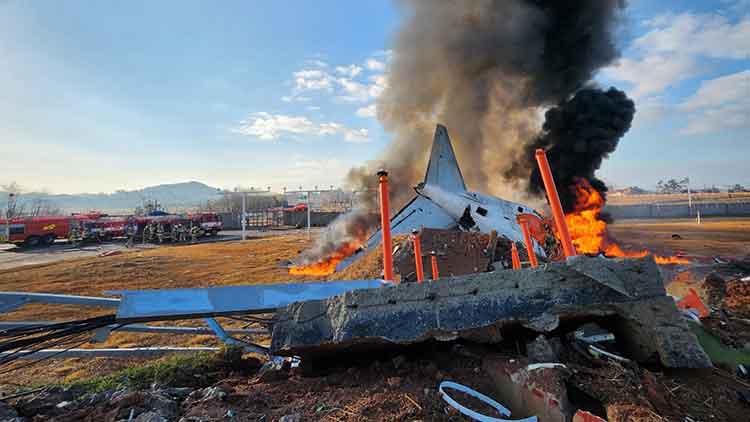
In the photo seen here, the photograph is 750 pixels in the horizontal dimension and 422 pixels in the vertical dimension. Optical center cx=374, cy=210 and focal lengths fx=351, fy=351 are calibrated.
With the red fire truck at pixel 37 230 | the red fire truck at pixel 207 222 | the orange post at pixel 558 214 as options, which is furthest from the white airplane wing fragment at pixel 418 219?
the red fire truck at pixel 37 230

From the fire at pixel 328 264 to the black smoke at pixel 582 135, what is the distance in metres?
9.15

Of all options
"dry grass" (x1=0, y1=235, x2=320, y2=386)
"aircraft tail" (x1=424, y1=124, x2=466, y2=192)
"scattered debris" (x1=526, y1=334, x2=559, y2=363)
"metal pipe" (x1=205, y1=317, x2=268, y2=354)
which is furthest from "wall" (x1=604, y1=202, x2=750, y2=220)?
"metal pipe" (x1=205, y1=317, x2=268, y2=354)

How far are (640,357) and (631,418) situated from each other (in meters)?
0.96

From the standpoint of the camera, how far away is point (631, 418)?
1765mm

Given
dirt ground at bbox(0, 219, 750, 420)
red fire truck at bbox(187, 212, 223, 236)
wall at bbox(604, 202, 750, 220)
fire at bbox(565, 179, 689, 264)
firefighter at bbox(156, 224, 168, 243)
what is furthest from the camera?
wall at bbox(604, 202, 750, 220)

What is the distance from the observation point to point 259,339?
557 centimetres

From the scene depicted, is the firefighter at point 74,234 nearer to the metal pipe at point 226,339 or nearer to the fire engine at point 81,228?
the fire engine at point 81,228

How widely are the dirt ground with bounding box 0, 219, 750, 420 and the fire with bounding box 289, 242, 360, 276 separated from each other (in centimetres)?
56

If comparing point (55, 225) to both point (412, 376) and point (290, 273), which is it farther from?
point (412, 376)

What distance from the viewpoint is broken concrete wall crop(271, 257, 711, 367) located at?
2383 mm

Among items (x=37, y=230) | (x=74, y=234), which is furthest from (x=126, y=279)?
(x=37, y=230)

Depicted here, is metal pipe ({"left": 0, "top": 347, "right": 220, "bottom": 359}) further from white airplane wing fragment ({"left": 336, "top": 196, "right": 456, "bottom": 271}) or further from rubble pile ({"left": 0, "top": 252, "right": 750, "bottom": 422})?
white airplane wing fragment ({"left": 336, "top": 196, "right": 456, "bottom": 271})

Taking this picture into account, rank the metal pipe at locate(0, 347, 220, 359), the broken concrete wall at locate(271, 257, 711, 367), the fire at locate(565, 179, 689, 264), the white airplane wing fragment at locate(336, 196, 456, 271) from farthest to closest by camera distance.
Answer: 1. the fire at locate(565, 179, 689, 264)
2. the white airplane wing fragment at locate(336, 196, 456, 271)
3. the metal pipe at locate(0, 347, 220, 359)
4. the broken concrete wall at locate(271, 257, 711, 367)

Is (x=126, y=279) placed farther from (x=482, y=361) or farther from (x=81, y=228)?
(x=81, y=228)
